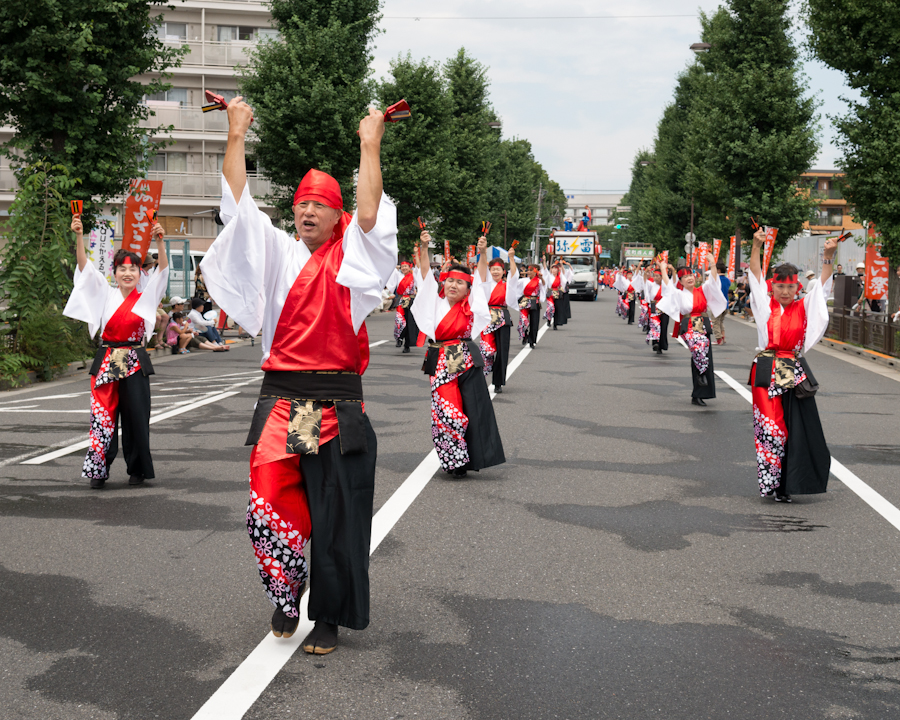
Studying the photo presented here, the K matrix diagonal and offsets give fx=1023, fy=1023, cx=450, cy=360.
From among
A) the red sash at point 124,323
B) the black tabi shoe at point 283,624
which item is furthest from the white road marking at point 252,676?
the red sash at point 124,323

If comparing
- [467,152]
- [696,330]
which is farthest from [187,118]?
[696,330]

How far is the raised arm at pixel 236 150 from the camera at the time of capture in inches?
147

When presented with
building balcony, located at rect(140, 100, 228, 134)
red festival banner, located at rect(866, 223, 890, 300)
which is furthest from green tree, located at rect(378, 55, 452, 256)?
red festival banner, located at rect(866, 223, 890, 300)

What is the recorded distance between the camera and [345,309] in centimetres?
383

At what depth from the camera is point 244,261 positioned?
3789 millimetres

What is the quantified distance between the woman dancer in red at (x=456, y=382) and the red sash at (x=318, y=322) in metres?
3.63

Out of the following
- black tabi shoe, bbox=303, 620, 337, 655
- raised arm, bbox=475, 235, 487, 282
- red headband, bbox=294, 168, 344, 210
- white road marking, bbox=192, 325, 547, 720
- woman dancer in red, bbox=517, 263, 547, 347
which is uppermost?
red headband, bbox=294, 168, 344, 210

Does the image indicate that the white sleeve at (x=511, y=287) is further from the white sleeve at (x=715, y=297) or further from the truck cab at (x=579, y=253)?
the truck cab at (x=579, y=253)

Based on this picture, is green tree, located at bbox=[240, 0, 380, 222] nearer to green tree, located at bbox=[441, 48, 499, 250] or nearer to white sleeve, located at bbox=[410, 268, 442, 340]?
green tree, located at bbox=[441, 48, 499, 250]

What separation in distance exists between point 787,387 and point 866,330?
49.5 ft

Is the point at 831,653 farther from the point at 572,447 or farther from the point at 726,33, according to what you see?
the point at 726,33

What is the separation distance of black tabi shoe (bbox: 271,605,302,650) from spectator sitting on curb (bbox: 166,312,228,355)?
16216mm

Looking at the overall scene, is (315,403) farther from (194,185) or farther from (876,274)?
(194,185)

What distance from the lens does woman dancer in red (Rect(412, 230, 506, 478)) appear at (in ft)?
25.4
